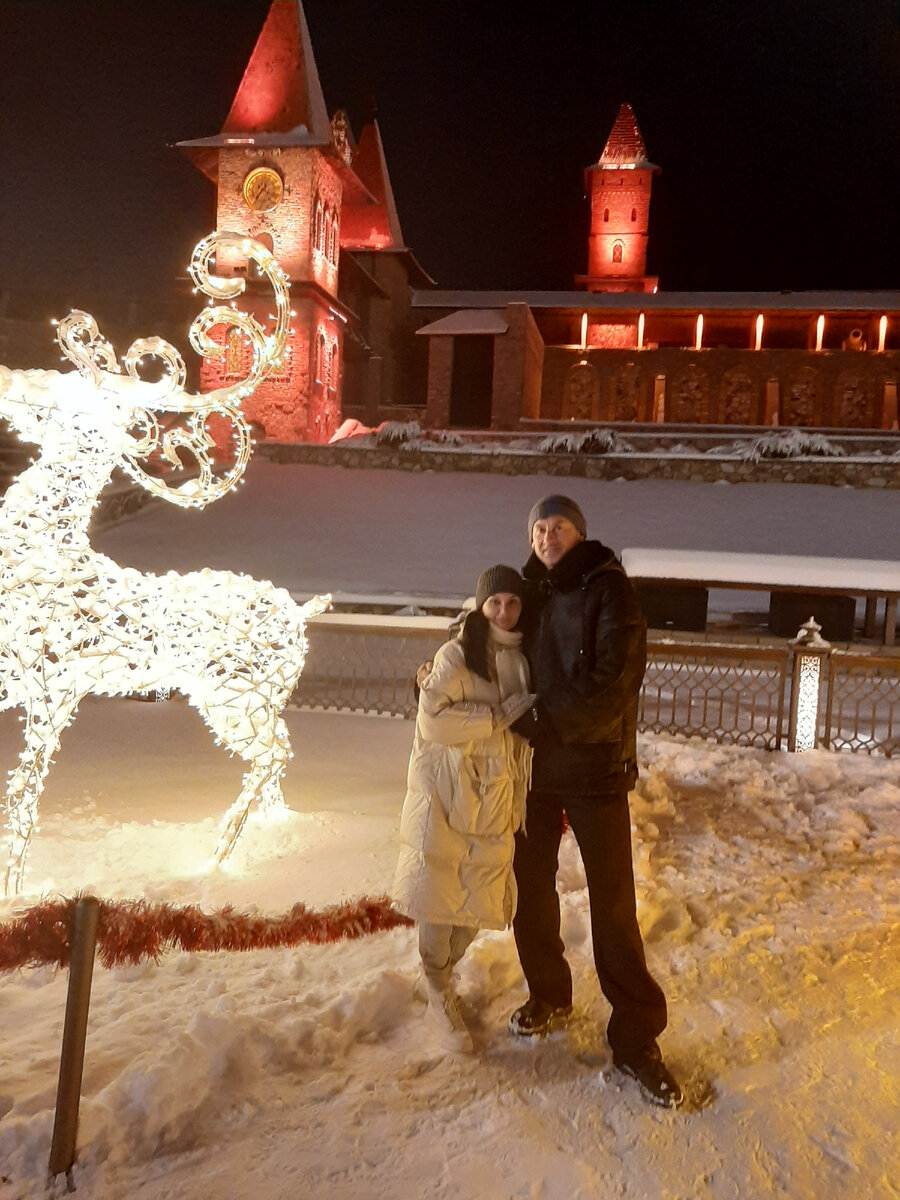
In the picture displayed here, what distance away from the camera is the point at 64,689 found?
13.8ft

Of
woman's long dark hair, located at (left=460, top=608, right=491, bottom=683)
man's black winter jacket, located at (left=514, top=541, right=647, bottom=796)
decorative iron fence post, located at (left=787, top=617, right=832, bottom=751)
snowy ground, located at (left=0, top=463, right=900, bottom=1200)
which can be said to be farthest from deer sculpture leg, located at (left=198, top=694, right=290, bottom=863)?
decorative iron fence post, located at (left=787, top=617, right=832, bottom=751)

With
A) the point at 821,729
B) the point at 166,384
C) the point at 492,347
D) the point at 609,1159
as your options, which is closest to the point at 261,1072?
the point at 609,1159

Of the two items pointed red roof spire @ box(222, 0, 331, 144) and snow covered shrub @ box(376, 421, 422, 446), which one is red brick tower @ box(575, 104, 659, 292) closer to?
pointed red roof spire @ box(222, 0, 331, 144)

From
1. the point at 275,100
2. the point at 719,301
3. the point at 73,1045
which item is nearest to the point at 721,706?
the point at 73,1045

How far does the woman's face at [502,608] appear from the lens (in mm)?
2881

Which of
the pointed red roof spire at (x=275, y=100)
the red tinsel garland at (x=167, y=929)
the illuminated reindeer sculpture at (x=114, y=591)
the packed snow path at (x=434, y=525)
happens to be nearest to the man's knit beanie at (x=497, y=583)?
the red tinsel garland at (x=167, y=929)

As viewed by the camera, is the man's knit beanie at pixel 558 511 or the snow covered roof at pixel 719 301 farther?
the snow covered roof at pixel 719 301

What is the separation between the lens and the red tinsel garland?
341 centimetres

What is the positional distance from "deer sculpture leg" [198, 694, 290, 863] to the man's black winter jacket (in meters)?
2.20

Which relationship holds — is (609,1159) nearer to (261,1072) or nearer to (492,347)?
(261,1072)

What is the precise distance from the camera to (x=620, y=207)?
160 feet

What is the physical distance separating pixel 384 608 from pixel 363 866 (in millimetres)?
9817

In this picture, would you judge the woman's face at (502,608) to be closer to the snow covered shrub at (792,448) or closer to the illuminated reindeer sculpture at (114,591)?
the illuminated reindeer sculpture at (114,591)

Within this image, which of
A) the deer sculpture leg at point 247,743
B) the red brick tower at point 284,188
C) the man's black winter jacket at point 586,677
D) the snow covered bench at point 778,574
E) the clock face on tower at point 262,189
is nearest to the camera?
the man's black winter jacket at point 586,677
